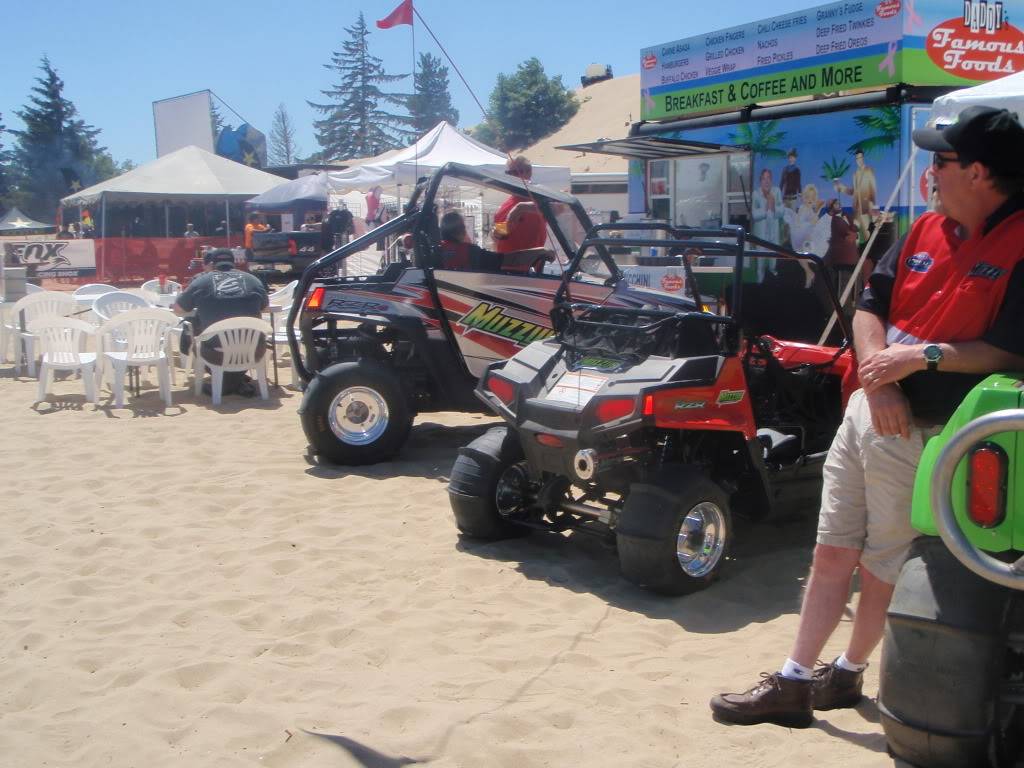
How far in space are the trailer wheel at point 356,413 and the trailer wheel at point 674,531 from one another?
9.72 feet

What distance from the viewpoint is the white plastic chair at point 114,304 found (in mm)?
11847

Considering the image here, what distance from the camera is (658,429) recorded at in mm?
5055

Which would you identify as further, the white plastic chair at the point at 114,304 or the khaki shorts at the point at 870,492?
the white plastic chair at the point at 114,304

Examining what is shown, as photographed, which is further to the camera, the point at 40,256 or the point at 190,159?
the point at 190,159

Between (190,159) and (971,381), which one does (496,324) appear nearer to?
(971,381)

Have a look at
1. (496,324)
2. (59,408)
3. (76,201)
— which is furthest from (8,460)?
(76,201)

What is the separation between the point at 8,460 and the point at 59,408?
7.14 ft

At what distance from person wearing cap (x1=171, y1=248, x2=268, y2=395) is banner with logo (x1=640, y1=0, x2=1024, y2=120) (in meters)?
6.28

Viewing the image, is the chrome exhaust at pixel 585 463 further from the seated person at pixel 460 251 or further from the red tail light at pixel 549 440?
the seated person at pixel 460 251

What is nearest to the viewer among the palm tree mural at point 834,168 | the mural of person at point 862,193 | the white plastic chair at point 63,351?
the white plastic chair at point 63,351

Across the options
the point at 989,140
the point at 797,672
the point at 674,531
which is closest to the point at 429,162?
the point at 674,531

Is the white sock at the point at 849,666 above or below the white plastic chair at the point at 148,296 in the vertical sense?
below

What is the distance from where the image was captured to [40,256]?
22875 mm

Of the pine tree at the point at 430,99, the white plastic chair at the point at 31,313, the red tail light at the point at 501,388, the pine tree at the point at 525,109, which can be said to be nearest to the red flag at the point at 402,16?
the red tail light at the point at 501,388
